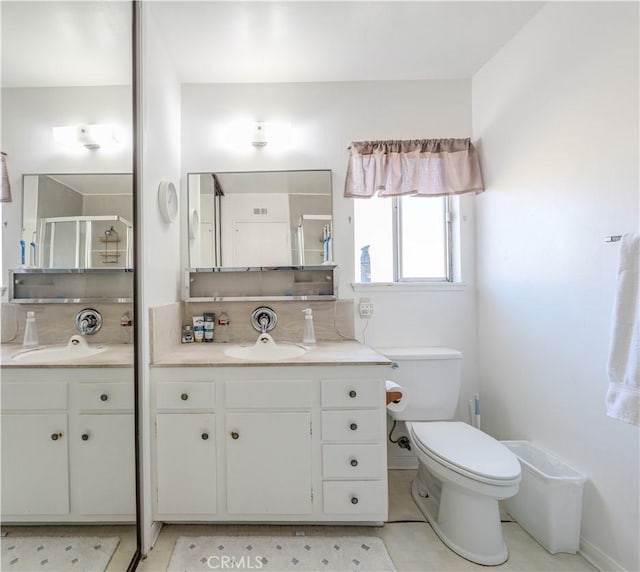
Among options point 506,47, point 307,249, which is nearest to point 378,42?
point 506,47

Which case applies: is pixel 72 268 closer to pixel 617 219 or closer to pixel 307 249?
pixel 307 249

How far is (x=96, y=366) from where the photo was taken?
1140 millimetres

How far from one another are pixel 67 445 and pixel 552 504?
188cm

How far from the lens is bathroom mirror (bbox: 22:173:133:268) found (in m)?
0.76

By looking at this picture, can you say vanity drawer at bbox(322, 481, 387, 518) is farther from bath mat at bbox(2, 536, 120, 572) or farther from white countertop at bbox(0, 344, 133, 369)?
white countertop at bbox(0, 344, 133, 369)

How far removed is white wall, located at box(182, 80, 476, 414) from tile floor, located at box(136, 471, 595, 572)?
81 cm

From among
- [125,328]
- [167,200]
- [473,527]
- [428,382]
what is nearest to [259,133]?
[167,200]

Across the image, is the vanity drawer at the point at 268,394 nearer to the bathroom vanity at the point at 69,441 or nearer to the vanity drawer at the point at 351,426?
the vanity drawer at the point at 351,426

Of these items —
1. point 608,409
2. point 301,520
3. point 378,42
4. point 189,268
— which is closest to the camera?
point 608,409

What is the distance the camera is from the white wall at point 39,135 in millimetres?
671

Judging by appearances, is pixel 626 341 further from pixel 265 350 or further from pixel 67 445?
pixel 67 445

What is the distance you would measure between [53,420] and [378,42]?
87.0 inches

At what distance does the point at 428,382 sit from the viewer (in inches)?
70.2

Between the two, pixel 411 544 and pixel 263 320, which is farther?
pixel 263 320
